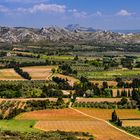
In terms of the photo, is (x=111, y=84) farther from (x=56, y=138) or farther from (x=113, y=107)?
(x=56, y=138)

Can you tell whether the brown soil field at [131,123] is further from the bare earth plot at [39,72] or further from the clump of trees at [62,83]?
the bare earth plot at [39,72]

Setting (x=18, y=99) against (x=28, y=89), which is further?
(x=28, y=89)

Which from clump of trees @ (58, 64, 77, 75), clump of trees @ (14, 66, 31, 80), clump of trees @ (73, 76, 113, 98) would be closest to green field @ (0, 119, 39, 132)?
clump of trees @ (73, 76, 113, 98)

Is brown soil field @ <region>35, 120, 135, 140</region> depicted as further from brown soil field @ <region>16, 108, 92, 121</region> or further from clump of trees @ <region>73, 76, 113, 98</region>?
clump of trees @ <region>73, 76, 113, 98</region>

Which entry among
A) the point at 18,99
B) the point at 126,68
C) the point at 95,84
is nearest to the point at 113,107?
the point at 18,99

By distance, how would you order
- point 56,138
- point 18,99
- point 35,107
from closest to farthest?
1. point 56,138
2. point 35,107
3. point 18,99
